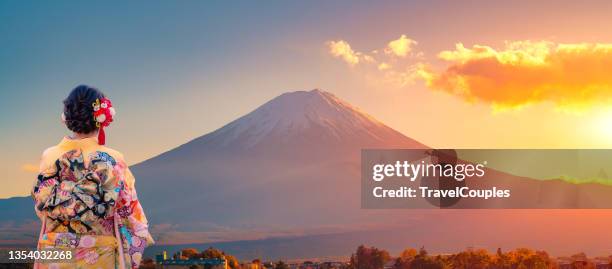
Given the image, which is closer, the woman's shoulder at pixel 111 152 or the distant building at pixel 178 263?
the woman's shoulder at pixel 111 152

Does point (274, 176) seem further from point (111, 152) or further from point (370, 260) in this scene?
point (111, 152)

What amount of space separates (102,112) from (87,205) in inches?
20.9

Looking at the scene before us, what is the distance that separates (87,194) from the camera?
5.49m

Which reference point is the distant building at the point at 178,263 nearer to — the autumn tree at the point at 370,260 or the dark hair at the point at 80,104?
the autumn tree at the point at 370,260

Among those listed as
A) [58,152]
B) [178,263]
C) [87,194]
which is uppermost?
[178,263]

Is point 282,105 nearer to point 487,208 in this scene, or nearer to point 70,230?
point 487,208

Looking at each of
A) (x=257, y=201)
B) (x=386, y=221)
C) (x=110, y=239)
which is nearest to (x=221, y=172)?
(x=257, y=201)

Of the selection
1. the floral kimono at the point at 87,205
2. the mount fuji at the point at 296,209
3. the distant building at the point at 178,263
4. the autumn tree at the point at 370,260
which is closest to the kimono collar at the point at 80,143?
the floral kimono at the point at 87,205

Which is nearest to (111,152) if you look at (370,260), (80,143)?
(80,143)

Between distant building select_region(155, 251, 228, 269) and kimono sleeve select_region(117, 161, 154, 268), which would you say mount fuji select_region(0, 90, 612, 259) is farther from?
kimono sleeve select_region(117, 161, 154, 268)

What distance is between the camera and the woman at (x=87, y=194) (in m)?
5.47

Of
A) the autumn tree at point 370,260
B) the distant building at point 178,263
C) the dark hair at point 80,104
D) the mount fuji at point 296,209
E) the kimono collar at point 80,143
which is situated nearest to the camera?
the dark hair at point 80,104

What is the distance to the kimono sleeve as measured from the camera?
564cm

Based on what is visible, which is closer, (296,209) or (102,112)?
(102,112)
